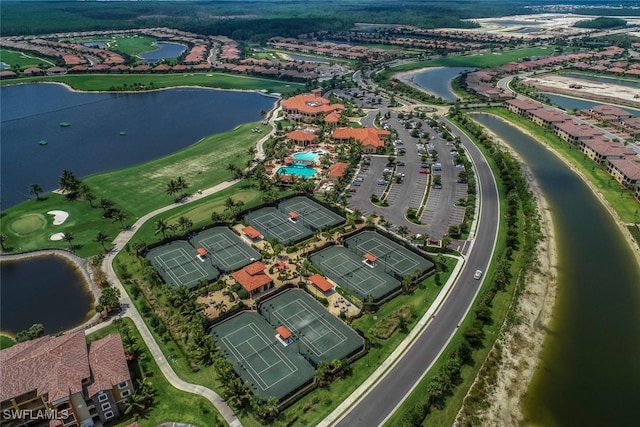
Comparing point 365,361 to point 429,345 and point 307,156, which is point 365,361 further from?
point 307,156

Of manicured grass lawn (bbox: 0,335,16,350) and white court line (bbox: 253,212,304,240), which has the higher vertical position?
white court line (bbox: 253,212,304,240)

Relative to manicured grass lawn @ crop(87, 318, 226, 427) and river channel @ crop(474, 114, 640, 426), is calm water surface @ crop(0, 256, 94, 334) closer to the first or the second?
manicured grass lawn @ crop(87, 318, 226, 427)

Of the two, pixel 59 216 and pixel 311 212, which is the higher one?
pixel 311 212

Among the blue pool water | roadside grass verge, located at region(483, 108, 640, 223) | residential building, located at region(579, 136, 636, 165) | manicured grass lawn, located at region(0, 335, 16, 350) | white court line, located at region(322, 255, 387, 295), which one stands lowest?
manicured grass lawn, located at region(0, 335, 16, 350)

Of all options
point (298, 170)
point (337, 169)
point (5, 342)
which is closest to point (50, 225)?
point (5, 342)
